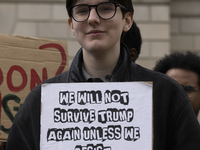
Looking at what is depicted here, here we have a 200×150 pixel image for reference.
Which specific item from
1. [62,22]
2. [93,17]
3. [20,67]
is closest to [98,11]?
[93,17]

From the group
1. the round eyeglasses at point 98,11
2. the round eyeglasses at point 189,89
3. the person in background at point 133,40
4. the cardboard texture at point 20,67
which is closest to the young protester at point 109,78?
the round eyeglasses at point 98,11

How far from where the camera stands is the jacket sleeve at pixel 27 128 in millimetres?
2041

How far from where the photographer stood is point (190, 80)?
3627 mm

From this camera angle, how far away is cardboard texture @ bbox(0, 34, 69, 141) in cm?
295

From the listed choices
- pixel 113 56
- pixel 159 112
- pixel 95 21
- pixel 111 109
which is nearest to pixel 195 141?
pixel 159 112

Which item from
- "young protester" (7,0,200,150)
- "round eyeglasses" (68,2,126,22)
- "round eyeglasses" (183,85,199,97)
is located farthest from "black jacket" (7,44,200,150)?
"round eyeglasses" (183,85,199,97)

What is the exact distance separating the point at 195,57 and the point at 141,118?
2.19m

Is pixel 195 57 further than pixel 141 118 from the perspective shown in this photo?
Yes

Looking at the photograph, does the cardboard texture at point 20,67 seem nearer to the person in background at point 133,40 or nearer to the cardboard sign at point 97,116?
the person in background at point 133,40

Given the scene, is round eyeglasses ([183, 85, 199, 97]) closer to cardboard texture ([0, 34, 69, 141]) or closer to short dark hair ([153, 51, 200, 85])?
short dark hair ([153, 51, 200, 85])

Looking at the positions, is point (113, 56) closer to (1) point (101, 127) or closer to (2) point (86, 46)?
(2) point (86, 46)

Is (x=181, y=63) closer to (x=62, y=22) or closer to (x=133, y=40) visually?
(x=133, y=40)

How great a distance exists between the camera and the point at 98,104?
77.9 inches

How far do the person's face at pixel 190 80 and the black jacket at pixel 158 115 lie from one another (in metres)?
1.51
